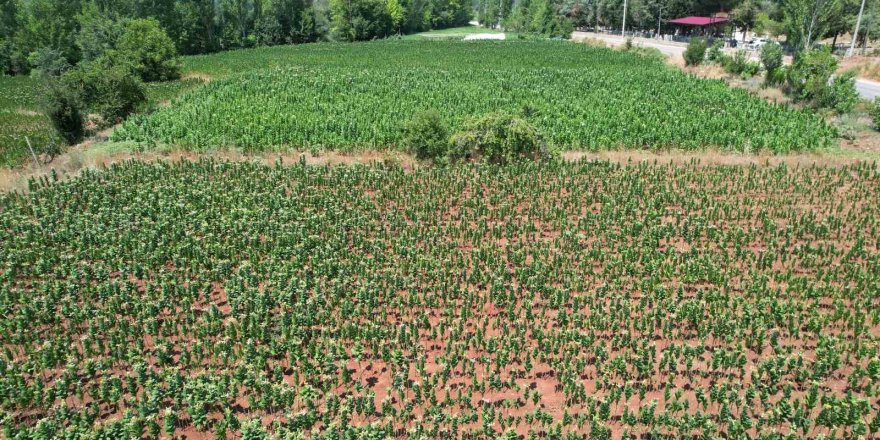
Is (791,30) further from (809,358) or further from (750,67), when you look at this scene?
(809,358)

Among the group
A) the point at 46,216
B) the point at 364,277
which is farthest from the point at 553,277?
the point at 46,216

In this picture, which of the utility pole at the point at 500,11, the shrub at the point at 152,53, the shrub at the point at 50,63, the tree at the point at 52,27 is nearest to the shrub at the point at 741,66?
the shrub at the point at 152,53

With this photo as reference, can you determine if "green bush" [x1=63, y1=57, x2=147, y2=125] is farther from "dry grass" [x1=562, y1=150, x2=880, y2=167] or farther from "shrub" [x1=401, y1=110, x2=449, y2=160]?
"dry grass" [x1=562, y1=150, x2=880, y2=167]

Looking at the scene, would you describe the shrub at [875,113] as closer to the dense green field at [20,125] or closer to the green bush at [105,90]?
the dense green field at [20,125]

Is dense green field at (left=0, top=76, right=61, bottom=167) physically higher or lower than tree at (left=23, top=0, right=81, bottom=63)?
lower


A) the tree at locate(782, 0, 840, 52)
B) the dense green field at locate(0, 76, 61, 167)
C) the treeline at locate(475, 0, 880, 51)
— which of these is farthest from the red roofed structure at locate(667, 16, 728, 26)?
the dense green field at locate(0, 76, 61, 167)

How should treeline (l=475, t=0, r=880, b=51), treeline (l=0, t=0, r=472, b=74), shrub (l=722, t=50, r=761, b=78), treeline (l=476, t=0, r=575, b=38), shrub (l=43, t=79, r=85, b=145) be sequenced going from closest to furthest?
shrub (l=43, t=79, r=85, b=145), shrub (l=722, t=50, r=761, b=78), treeline (l=475, t=0, r=880, b=51), treeline (l=0, t=0, r=472, b=74), treeline (l=476, t=0, r=575, b=38)
